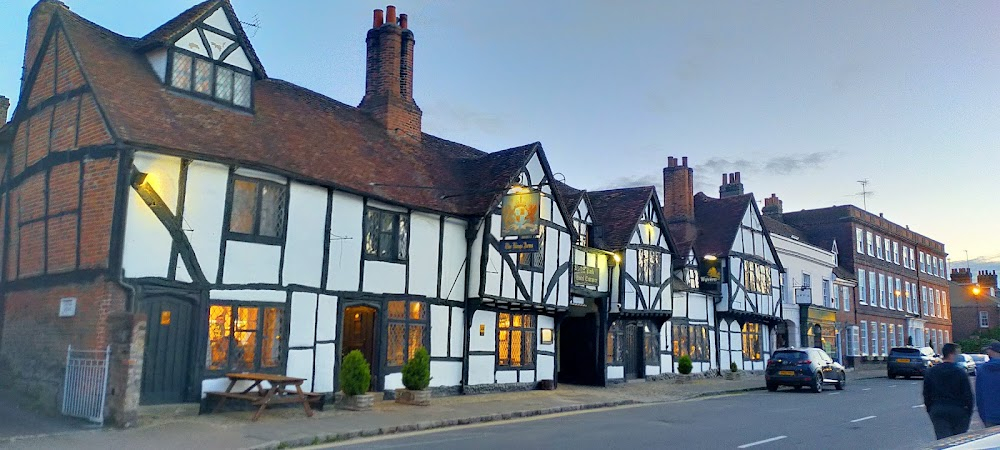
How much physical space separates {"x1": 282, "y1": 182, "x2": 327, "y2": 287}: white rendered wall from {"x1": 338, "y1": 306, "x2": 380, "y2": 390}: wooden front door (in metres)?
2.22

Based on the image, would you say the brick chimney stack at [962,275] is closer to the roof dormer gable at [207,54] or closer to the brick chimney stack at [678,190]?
the brick chimney stack at [678,190]

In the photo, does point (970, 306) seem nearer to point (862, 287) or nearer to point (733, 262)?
point (862, 287)

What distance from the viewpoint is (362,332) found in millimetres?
19406

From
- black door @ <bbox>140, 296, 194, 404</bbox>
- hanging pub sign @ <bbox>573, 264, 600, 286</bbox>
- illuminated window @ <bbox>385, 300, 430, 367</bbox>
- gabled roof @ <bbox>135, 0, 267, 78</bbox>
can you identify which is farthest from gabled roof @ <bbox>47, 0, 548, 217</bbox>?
hanging pub sign @ <bbox>573, 264, 600, 286</bbox>

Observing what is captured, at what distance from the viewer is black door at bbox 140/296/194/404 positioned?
14.0m

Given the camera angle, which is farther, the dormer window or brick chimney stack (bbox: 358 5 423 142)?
brick chimney stack (bbox: 358 5 423 142)

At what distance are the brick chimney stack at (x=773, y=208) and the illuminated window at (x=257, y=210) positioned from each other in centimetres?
3722

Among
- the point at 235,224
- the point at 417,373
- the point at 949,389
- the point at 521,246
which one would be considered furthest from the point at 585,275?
the point at 949,389

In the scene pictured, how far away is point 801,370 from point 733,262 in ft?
34.3

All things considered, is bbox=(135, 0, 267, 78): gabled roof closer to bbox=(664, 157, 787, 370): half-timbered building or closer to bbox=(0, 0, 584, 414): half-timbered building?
bbox=(0, 0, 584, 414): half-timbered building

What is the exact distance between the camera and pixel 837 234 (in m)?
46.8

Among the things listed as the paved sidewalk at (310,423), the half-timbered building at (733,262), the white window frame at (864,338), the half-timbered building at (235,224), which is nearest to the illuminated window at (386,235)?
the half-timbered building at (235,224)

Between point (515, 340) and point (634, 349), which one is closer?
point (515, 340)

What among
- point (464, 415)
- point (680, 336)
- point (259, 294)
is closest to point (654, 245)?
point (680, 336)
